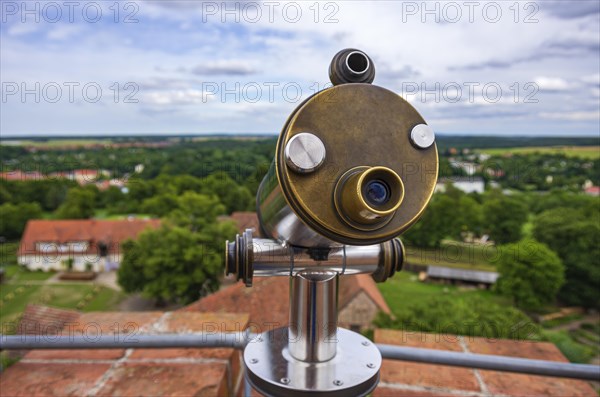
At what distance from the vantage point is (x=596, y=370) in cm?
149

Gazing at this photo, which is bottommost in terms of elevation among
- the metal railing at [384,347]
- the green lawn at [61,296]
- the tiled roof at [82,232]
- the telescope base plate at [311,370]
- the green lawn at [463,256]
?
the green lawn at [61,296]

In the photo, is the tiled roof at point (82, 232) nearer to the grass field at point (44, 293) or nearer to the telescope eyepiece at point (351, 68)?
the grass field at point (44, 293)

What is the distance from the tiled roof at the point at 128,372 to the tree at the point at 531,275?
74.8 feet

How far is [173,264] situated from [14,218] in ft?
76.8

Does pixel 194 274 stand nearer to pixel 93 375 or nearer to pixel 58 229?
pixel 58 229

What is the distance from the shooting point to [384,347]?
1.60 metres

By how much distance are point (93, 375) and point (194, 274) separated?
20566 mm

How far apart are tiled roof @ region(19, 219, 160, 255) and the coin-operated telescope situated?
32360mm

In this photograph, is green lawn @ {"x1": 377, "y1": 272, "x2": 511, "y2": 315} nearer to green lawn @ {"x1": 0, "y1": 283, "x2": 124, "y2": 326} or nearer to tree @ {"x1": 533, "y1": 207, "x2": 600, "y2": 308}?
tree @ {"x1": 533, "y1": 207, "x2": 600, "y2": 308}

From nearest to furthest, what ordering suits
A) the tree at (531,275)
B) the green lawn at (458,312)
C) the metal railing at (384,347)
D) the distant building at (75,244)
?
the metal railing at (384,347) → the green lawn at (458,312) → the tree at (531,275) → the distant building at (75,244)

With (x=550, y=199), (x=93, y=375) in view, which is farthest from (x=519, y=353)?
(x=550, y=199)

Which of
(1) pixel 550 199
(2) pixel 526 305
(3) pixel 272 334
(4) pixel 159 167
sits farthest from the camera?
(4) pixel 159 167

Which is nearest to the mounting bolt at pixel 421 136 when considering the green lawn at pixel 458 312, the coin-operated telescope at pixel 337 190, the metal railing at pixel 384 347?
the coin-operated telescope at pixel 337 190

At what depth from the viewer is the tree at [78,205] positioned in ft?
129
